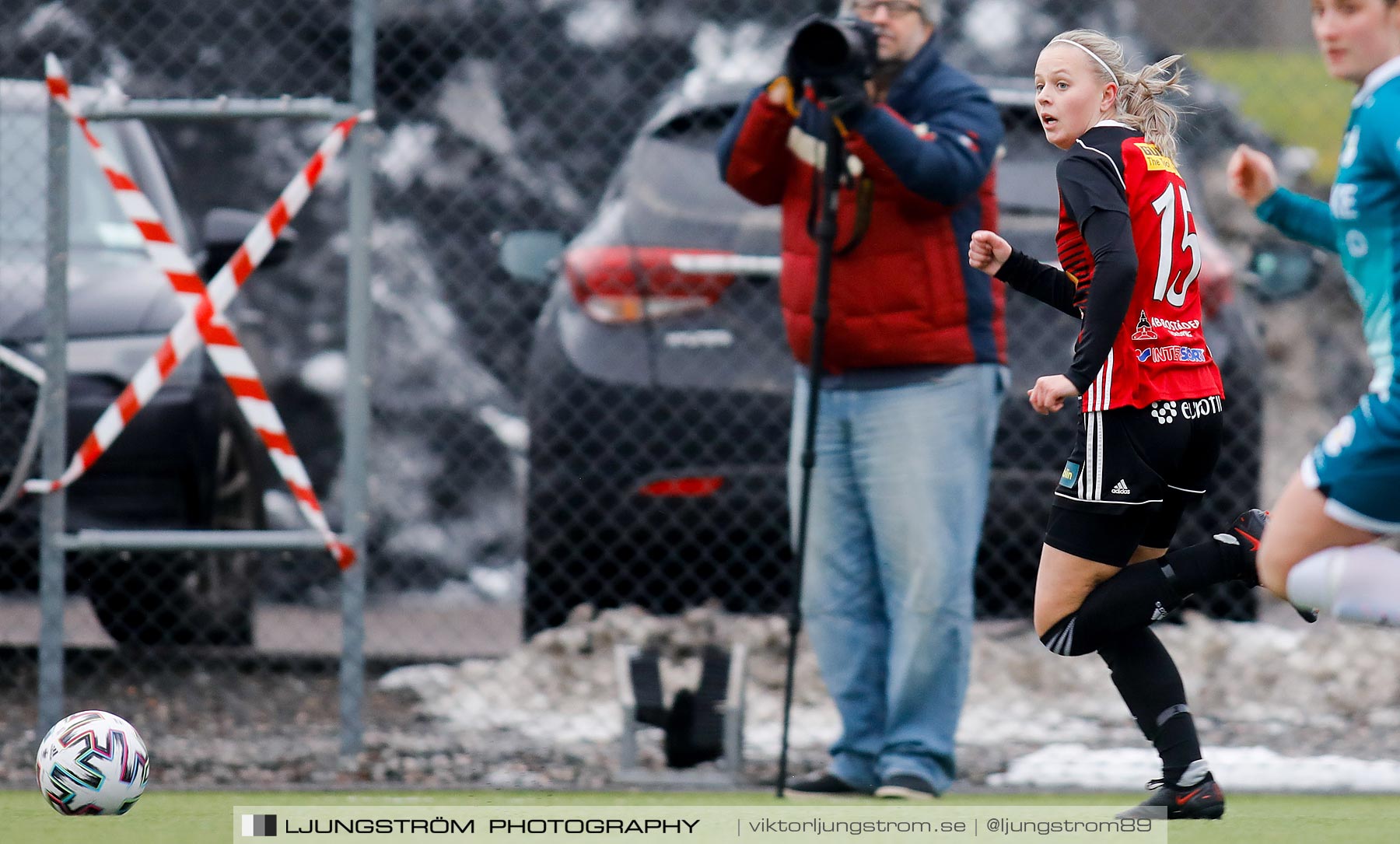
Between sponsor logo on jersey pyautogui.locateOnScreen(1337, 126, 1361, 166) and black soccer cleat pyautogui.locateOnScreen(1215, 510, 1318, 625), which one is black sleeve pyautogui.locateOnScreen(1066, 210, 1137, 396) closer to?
sponsor logo on jersey pyautogui.locateOnScreen(1337, 126, 1361, 166)

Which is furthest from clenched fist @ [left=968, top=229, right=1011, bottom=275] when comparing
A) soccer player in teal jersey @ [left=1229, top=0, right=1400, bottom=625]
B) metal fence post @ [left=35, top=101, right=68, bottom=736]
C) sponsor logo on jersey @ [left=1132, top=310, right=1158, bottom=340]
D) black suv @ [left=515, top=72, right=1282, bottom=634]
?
metal fence post @ [left=35, top=101, right=68, bottom=736]

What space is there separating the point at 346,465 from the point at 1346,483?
107 inches

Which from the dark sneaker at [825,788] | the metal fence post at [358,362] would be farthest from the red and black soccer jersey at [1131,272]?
the metal fence post at [358,362]

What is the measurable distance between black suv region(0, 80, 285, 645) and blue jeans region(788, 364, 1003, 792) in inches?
71.5

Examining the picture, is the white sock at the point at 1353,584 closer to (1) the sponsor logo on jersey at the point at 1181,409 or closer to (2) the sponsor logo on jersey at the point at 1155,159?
(1) the sponsor logo on jersey at the point at 1181,409

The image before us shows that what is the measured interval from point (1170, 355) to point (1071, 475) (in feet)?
0.87

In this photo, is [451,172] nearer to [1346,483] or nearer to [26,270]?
[26,270]

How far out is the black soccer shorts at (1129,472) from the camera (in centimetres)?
310

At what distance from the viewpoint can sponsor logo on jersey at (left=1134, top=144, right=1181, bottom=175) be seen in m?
3.10

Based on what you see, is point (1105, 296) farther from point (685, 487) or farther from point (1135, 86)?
point (685, 487)

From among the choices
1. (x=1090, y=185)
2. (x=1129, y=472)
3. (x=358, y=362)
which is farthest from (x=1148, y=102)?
(x=358, y=362)

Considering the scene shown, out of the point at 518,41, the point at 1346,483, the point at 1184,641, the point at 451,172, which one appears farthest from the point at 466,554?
the point at 1346,483

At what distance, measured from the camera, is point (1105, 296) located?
2.95 m

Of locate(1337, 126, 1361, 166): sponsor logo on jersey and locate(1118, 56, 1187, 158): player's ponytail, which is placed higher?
locate(1118, 56, 1187, 158): player's ponytail
